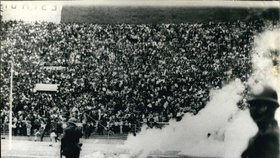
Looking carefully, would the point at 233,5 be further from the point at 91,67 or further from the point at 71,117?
the point at 71,117

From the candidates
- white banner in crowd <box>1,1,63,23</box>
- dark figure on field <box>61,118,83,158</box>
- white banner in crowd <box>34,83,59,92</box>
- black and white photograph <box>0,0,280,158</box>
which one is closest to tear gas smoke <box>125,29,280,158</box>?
black and white photograph <box>0,0,280,158</box>

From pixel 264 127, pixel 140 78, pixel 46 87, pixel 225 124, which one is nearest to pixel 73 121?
pixel 46 87

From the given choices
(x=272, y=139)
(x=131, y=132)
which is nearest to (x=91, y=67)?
(x=131, y=132)

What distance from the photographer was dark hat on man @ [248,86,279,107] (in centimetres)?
168

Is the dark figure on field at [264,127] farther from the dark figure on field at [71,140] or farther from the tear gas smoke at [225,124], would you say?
the dark figure on field at [71,140]

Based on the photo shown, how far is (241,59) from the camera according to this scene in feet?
5.64

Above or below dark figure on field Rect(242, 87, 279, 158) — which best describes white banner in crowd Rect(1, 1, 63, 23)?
above

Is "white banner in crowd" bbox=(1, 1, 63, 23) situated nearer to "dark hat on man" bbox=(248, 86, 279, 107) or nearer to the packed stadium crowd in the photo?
the packed stadium crowd

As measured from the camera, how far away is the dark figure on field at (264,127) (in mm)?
1679

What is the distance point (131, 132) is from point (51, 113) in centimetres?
35

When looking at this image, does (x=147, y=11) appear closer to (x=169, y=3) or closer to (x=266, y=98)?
(x=169, y=3)

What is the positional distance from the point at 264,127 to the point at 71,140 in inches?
31.4

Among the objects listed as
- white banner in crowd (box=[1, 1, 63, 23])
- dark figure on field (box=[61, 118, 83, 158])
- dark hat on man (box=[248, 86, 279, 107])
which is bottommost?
dark figure on field (box=[61, 118, 83, 158])

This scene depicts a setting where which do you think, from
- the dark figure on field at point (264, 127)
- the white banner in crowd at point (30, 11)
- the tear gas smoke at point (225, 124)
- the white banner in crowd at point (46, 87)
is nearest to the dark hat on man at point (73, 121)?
the white banner in crowd at point (46, 87)
